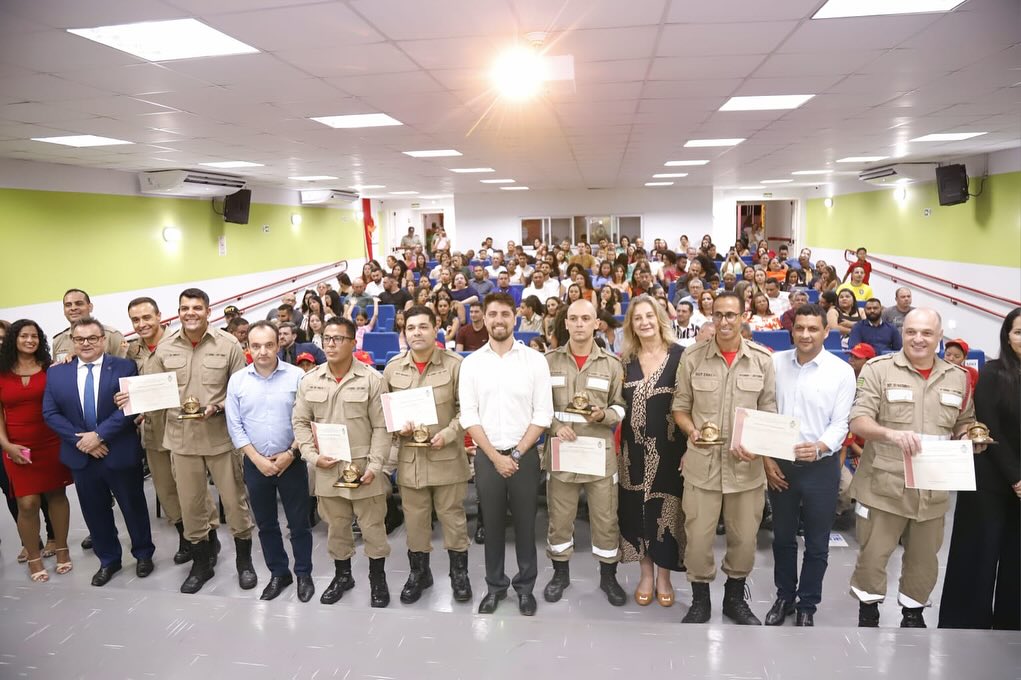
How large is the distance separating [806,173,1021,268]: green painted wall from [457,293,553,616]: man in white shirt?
9085mm

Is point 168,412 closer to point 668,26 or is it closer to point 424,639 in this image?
point 424,639

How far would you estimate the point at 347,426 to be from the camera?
3084 millimetres

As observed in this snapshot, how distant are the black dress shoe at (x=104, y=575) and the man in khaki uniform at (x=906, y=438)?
13.3ft

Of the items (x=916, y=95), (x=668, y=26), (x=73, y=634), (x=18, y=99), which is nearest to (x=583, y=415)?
(x=668, y=26)

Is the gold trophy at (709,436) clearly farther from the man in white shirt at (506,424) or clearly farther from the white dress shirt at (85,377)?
the white dress shirt at (85,377)

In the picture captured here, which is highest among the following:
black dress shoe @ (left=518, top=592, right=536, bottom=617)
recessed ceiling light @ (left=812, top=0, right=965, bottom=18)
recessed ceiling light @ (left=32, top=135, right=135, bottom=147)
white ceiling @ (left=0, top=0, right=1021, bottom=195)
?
recessed ceiling light @ (left=32, top=135, right=135, bottom=147)

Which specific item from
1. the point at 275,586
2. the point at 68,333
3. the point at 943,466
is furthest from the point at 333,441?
the point at 68,333

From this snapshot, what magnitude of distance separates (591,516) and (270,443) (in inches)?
67.2

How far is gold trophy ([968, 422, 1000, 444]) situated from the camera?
96.7 inches

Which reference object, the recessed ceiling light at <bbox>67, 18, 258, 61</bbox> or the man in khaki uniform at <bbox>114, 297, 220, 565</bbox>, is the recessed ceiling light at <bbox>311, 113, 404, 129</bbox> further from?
the man in khaki uniform at <bbox>114, 297, 220, 565</bbox>

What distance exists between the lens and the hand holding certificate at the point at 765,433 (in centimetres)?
261

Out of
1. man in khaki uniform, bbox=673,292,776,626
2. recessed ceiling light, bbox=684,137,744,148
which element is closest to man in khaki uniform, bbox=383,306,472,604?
man in khaki uniform, bbox=673,292,776,626

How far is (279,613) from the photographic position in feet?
9.96

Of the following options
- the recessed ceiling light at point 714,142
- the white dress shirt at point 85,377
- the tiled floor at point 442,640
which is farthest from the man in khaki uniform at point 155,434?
the recessed ceiling light at point 714,142
